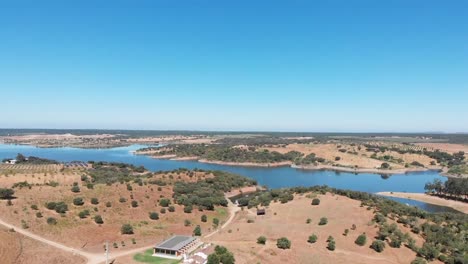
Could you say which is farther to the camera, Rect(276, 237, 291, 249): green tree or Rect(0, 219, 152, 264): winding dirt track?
Rect(276, 237, 291, 249): green tree

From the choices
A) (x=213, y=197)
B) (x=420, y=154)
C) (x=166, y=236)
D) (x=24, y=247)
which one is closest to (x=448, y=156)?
(x=420, y=154)

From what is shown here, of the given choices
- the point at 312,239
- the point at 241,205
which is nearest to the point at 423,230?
the point at 312,239

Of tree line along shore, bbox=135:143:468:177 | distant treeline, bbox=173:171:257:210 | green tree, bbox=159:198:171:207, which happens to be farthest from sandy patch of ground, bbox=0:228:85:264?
tree line along shore, bbox=135:143:468:177

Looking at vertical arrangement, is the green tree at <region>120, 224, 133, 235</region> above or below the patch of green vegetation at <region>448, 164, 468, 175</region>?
above

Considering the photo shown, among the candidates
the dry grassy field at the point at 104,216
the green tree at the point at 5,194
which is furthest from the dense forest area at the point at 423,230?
the green tree at the point at 5,194

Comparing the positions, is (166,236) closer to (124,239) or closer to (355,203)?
(124,239)

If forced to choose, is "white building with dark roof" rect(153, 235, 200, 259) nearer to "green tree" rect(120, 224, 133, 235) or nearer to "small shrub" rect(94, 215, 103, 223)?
"green tree" rect(120, 224, 133, 235)

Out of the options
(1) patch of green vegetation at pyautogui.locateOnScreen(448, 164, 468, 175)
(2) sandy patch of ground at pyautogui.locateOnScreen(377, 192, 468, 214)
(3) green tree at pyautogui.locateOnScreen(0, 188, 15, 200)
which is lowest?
(2) sandy patch of ground at pyautogui.locateOnScreen(377, 192, 468, 214)
